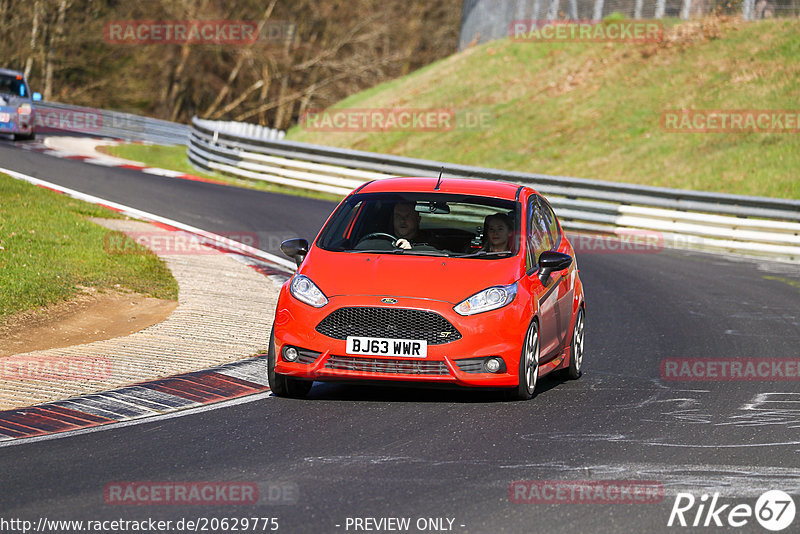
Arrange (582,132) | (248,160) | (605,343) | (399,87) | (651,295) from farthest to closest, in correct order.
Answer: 1. (399,87)
2. (582,132)
3. (248,160)
4. (651,295)
5. (605,343)

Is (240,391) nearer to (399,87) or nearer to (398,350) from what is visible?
(398,350)

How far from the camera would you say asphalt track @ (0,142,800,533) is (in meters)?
5.65

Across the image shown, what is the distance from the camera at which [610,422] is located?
7.98 m

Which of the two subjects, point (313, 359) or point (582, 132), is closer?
point (313, 359)

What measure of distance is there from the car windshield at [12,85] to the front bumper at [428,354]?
2466 centimetres

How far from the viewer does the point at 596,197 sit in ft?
76.0

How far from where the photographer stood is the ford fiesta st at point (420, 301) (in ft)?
26.6

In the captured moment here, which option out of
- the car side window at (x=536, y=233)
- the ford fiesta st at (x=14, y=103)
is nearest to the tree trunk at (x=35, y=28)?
the ford fiesta st at (x=14, y=103)

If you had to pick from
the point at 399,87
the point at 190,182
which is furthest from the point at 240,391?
the point at 399,87

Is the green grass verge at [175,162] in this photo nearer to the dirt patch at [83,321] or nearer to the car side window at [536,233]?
the dirt patch at [83,321]

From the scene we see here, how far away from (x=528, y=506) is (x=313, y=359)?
9.02ft

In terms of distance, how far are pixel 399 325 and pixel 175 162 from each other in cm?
2552

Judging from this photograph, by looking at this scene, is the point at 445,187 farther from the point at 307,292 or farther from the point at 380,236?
the point at 307,292
